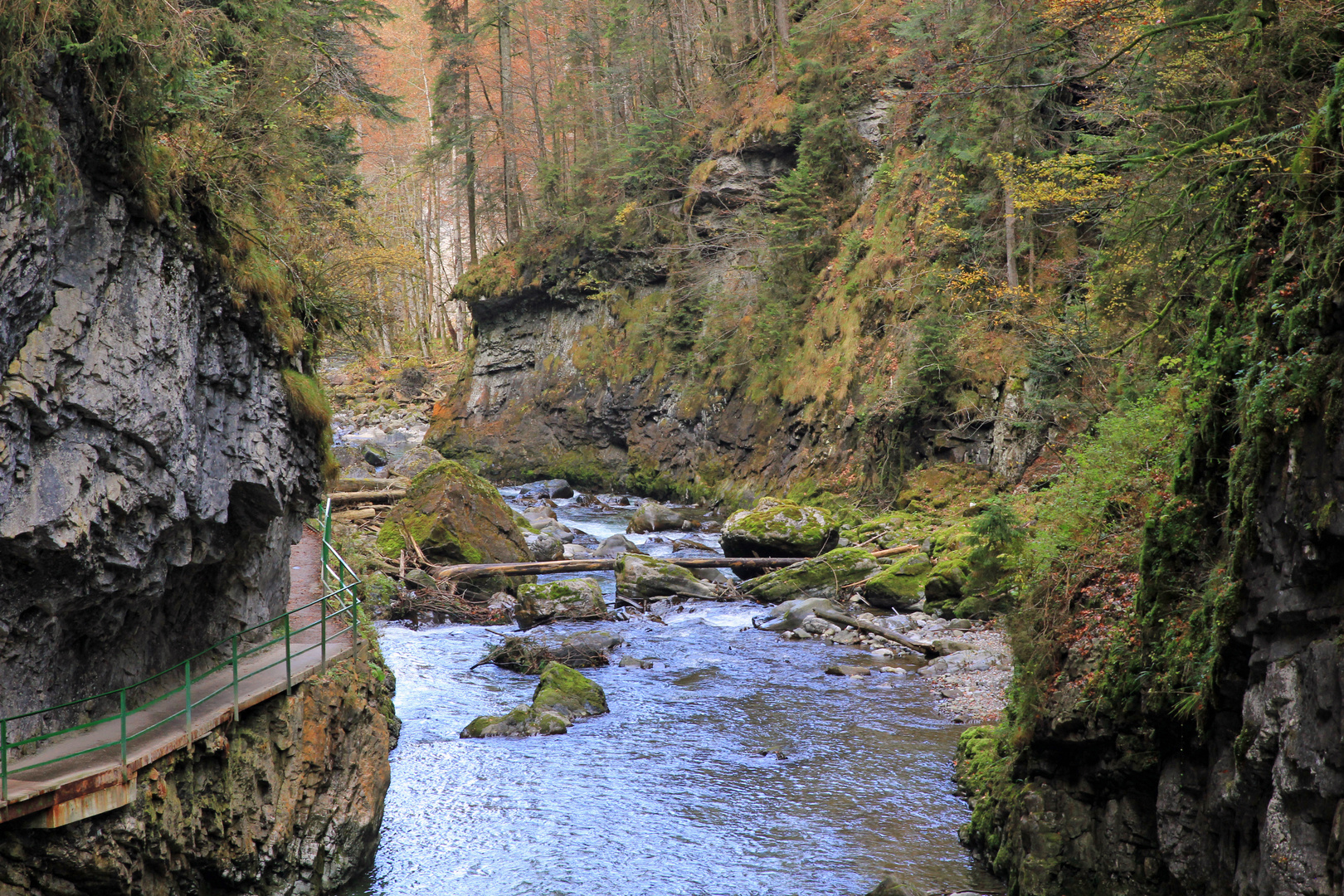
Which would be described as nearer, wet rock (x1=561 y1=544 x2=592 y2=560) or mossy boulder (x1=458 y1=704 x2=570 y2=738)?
mossy boulder (x1=458 y1=704 x2=570 y2=738)

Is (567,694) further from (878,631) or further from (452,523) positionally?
(452,523)

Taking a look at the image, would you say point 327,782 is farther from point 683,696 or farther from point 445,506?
point 445,506

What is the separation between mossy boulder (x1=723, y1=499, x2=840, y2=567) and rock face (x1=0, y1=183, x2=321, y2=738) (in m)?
13.8

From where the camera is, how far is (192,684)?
8461 millimetres

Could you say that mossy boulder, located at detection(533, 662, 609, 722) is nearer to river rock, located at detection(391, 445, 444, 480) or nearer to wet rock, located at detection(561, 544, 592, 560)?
wet rock, located at detection(561, 544, 592, 560)

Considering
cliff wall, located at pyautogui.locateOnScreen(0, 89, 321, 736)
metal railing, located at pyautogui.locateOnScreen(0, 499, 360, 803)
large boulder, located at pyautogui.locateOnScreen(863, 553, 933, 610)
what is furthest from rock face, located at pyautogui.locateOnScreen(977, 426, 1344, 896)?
large boulder, located at pyautogui.locateOnScreen(863, 553, 933, 610)

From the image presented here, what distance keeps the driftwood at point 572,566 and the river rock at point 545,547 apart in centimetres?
86

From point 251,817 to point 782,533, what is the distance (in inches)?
590

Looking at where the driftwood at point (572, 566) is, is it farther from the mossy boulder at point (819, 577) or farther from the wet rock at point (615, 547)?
the wet rock at point (615, 547)

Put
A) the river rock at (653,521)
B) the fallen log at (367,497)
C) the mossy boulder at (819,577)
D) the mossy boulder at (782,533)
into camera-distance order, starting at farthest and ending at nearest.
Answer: the river rock at (653,521) < the fallen log at (367,497) < the mossy boulder at (782,533) < the mossy boulder at (819,577)

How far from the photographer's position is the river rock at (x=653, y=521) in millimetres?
26672

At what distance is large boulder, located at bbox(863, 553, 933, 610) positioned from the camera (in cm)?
1800

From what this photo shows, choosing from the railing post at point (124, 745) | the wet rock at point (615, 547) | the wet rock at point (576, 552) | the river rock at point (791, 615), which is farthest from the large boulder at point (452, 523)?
the railing post at point (124, 745)

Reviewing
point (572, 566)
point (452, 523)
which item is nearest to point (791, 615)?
point (572, 566)
